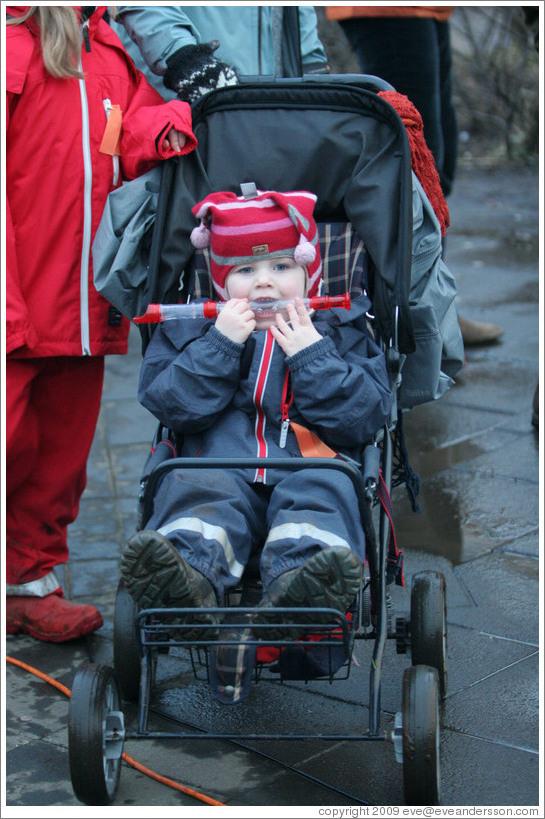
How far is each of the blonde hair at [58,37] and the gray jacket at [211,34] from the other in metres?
0.28

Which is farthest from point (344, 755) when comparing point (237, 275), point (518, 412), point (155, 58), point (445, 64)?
point (445, 64)

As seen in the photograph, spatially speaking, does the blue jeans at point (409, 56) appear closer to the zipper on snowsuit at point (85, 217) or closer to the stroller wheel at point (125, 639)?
the zipper on snowsuit at point (85, 217)

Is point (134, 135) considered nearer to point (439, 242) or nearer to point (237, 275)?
point (237, 275)

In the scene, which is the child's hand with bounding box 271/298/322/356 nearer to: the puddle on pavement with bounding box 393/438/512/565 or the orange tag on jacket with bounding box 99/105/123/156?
the orange tag on jacket with bounding box 99/105/123/156

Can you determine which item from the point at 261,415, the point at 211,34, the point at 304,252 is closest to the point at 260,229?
the point at 304,252

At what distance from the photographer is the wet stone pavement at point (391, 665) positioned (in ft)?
→ 9.18

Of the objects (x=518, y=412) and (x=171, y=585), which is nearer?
(x=171, y=585)

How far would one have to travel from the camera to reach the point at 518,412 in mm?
5340

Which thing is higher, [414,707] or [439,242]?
[439,242]

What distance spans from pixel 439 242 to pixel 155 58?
1.07 metres

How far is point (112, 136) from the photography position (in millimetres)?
3344

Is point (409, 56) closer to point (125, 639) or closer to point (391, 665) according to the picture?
→ point (391, 665)

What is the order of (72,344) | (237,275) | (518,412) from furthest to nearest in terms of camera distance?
(518,412), (72,344), (237,275)

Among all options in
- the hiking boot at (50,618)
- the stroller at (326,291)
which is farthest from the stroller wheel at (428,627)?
the hiking boot at (50,618)
